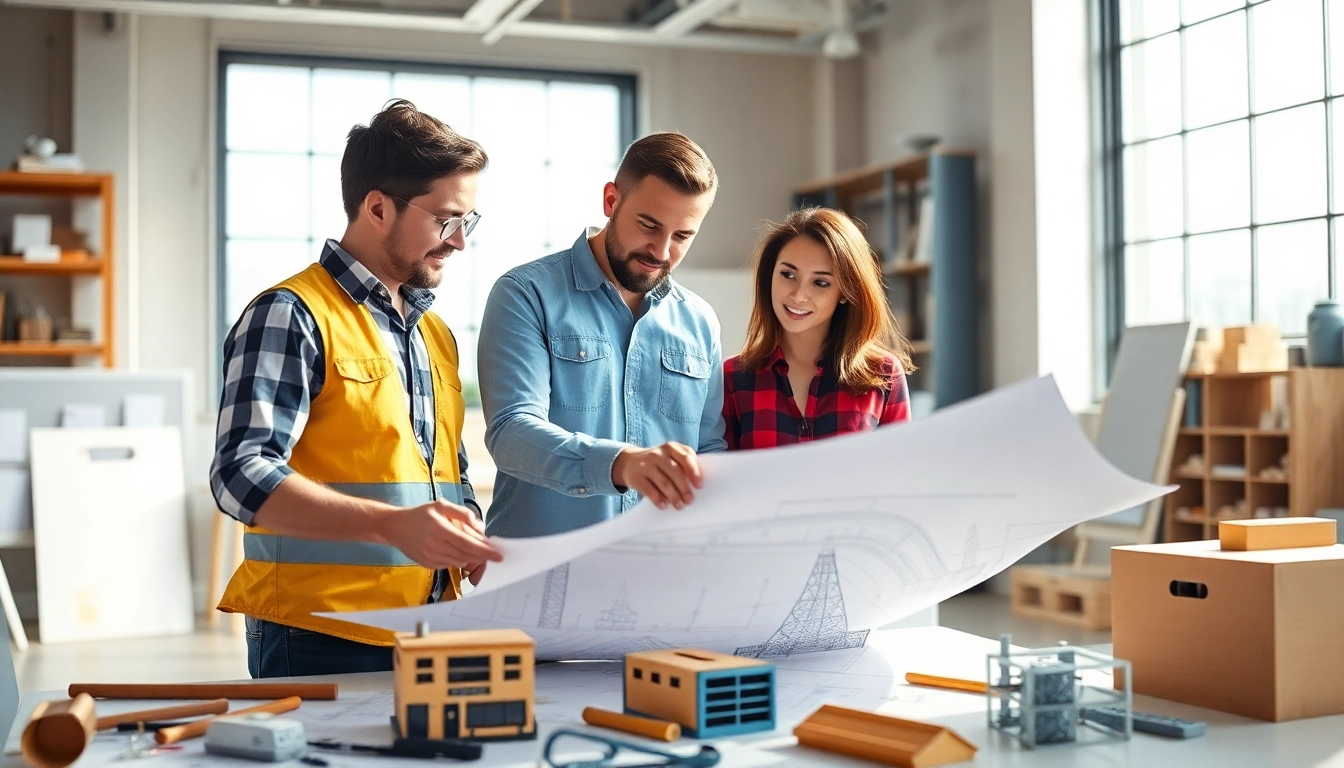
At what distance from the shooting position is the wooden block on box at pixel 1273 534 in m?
1.34

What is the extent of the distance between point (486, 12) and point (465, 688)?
Answer: 205 inches

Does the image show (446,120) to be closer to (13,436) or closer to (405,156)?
(13,436)

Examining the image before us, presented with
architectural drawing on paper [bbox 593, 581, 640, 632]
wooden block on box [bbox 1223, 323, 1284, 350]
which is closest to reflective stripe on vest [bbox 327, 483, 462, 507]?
architectural drawing on paper [bbox 593, 581, 640, 632]

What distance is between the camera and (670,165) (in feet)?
5.64

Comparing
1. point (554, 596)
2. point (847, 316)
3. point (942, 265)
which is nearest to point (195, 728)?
point (554, 596)

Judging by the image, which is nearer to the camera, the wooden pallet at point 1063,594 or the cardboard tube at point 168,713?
the cardboard tube at point 168,713

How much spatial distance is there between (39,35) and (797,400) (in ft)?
18.8

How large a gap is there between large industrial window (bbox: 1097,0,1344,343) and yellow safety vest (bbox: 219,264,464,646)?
4.28m

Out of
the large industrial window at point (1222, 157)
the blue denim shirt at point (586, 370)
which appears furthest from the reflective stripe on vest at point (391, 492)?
the large industrial window at point (1222, 157)

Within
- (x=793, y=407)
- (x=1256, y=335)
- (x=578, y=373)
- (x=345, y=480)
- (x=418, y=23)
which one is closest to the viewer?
(x=345, y=480)

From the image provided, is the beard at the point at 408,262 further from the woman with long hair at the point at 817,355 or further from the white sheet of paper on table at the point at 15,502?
the white sheet of paper on table at the point at 15,502

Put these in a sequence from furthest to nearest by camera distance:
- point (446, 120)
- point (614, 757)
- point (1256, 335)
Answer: point (446, 120)
point (1256, 335)
point (614, 757)

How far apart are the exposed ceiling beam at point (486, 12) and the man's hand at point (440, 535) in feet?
15.6

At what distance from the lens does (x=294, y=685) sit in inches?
50.8
